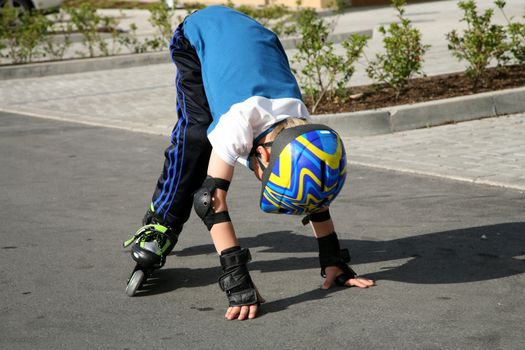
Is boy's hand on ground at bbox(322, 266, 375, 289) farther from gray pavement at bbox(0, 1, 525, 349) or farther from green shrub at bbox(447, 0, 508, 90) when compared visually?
green shrub at bbox(447, 0, 508, 90)

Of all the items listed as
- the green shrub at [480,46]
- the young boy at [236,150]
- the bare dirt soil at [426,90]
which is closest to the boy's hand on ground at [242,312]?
the young boy at [236,150]

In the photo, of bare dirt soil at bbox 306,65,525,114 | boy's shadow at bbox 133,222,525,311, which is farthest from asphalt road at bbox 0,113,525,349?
bare dirt soil at bbox 306,65,525,114

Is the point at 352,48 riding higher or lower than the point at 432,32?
higher

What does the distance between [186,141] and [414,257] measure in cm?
139

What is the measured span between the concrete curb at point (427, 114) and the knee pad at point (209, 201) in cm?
457

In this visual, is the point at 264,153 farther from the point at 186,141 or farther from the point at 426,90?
the point at 426,90

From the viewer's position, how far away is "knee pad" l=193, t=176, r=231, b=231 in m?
4.29

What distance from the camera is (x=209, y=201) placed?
4277mm

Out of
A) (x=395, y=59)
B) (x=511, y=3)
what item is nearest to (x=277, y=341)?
(x=395, y=59)

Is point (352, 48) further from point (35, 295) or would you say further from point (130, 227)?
point (35, 295)

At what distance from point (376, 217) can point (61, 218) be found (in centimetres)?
209

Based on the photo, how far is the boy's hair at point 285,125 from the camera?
419 centimetres

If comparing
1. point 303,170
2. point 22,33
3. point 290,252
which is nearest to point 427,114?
point 290,252

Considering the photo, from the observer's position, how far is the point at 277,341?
4.05m
